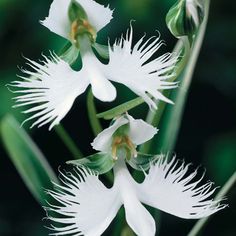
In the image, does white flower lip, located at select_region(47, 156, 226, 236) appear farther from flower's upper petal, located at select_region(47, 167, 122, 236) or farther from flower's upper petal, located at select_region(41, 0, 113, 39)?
flower's upper petal, located at select_region(41, 0, 113, 39)

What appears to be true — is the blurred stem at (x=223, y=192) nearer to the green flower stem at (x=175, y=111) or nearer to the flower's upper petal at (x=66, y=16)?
the green flower stem at (x=175, y=111)

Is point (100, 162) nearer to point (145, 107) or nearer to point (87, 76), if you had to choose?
point (87, 76)

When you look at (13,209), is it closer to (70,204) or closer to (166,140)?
(166,140)

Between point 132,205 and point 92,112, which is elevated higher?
point 92,112

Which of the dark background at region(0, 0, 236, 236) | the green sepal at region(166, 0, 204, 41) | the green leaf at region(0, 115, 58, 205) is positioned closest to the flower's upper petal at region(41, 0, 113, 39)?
the green sepal at region(166, 0, 204, 41)

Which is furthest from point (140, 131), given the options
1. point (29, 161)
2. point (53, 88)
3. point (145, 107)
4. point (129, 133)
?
point (145, 107)

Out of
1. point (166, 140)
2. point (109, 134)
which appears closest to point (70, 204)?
point (109, 134)
